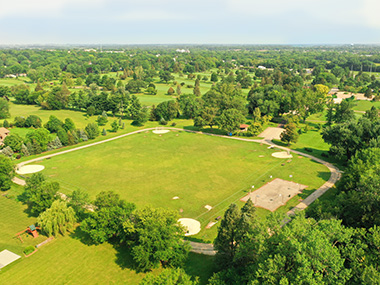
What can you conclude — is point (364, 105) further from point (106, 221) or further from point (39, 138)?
point (39, 138)

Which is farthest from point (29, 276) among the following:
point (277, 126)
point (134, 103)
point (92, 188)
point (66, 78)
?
point (66, 78)

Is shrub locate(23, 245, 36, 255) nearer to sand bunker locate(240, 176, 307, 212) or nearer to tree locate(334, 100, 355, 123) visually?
sand bunker locate(240, 176, 307, 212)

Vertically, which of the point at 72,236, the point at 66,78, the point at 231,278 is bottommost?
the point at 72,236

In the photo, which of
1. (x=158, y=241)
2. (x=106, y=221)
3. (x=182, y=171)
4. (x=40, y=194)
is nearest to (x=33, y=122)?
(x=40, y=194)

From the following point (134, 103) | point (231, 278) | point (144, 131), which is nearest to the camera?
point (231, 278)

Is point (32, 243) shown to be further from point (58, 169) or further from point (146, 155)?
point (146, 155)

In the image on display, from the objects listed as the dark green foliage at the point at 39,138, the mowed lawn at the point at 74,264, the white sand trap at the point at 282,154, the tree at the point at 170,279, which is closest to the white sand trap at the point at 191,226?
the mowed lawn at the point at 74,264

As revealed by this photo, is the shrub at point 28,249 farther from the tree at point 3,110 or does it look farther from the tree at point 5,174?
the tree at point 3,110

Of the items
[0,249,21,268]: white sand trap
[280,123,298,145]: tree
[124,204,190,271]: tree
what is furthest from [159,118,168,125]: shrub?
[0,249,21,268]: white sand trap
